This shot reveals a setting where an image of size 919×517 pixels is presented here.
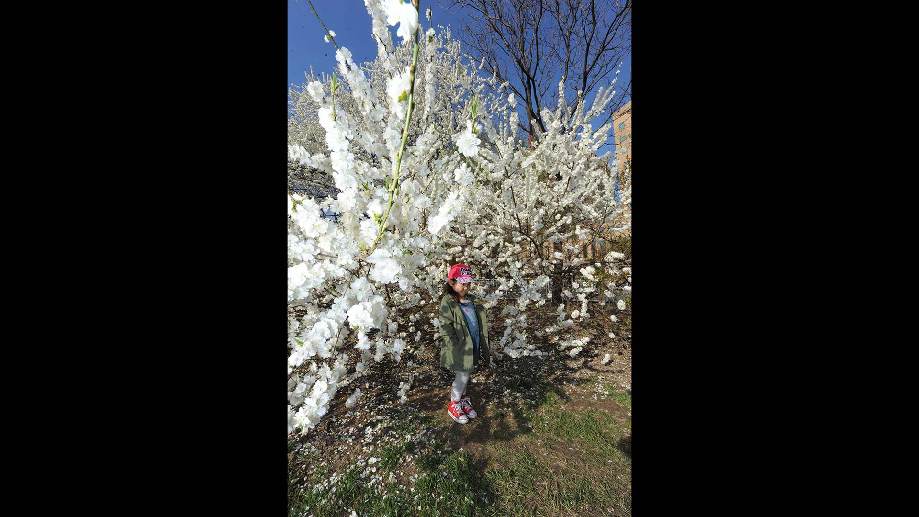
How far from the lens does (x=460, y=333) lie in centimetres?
264

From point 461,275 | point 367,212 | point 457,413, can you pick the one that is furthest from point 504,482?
point 367,212

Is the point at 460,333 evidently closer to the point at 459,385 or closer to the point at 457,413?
the point at 459,385

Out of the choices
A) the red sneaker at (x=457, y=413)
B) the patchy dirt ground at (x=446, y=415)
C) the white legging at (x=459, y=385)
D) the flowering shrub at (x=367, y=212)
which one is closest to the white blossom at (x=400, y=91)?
the flowering shrub at (x=367, y=212)

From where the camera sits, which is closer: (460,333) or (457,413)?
(460,333)

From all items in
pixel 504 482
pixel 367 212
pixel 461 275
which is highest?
pixel 367 212

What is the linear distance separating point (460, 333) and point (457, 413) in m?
0.88

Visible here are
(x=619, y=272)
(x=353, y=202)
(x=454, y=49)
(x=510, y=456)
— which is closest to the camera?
(x=353, y=202)

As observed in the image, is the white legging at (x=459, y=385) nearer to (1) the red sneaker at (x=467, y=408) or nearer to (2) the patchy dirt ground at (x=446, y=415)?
(1) the red sneaker at (x=467, y=408)

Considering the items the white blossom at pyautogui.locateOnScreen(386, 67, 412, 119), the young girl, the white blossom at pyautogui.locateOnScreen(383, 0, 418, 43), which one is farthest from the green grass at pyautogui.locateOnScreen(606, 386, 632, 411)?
the white blossom at pyautogui.locateOnScreen(383, 0, 418, 43)

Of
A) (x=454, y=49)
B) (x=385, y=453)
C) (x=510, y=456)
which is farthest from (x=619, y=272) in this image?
(x=454, y=49)
